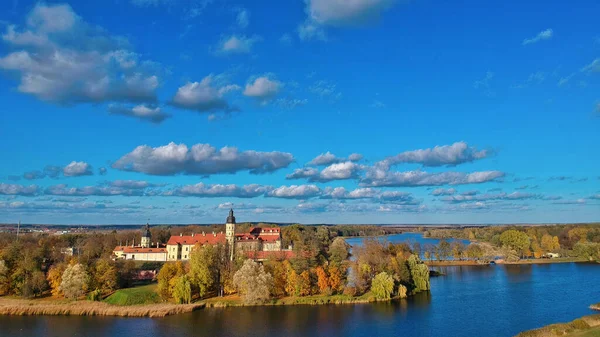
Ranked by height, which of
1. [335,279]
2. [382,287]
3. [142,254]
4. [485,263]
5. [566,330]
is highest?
[142,254]

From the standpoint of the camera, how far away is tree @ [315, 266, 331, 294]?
5022 cm

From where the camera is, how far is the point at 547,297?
4947cm

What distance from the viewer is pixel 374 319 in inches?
1602

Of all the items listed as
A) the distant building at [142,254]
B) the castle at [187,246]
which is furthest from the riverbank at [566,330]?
the distant building at [142,254]

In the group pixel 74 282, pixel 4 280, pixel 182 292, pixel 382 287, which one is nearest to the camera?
pixel 182 292

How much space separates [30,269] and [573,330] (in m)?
55.9

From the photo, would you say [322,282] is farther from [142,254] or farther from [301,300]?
[142,254]

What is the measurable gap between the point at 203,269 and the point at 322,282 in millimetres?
13811

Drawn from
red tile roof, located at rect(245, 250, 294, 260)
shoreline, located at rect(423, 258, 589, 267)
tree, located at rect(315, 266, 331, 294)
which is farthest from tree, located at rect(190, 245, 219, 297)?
shoreline, located at rect(423, 258, 589, 267)

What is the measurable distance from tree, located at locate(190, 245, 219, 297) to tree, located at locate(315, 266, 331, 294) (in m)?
12.4

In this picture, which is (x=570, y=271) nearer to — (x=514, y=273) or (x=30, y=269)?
(x=514, y=273)

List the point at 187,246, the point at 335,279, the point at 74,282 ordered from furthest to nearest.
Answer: the point at 187,246
the point at 335,279
the point at 74,282

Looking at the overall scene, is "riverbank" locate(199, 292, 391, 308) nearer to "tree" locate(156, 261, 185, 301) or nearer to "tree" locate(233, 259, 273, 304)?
"tree" locate(233, 259, 273, 304)

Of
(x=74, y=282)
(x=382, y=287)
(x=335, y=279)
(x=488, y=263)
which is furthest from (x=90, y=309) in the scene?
(x=488, y=263)
